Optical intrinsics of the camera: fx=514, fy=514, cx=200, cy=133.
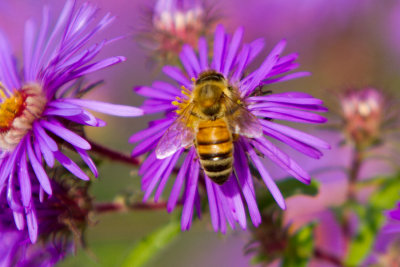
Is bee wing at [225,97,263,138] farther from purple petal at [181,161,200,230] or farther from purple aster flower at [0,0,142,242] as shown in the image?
purple aster flower at [0,0,142,242]

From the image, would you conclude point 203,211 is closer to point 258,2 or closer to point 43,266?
point 43,266

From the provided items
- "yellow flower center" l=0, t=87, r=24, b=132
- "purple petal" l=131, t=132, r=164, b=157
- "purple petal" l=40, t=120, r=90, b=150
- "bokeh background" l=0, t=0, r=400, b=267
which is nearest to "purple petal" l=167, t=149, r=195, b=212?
"purple petal" l=131, t=132, r=164, b=157

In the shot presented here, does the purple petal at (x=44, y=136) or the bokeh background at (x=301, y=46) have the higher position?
the bokeh background at (x=301, y=46)

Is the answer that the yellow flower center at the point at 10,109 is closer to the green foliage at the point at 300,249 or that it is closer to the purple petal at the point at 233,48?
the purple petal at the point at 233,48

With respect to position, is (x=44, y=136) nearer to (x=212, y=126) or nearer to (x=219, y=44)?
(x=212, y=126)

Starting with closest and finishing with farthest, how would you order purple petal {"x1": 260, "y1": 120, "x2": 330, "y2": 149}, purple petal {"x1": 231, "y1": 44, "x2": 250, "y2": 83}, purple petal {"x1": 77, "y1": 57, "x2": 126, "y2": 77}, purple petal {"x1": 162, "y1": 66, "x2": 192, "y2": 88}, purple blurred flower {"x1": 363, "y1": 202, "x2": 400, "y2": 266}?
purple petal {"x1": 260, "y1": 120, "x2": 330, "y2": 149}, purple petal {"x1": 77, "y1": 57, "x2": 126, "y2": 77}, purple petal {"x1": 231, "y1": 44, "x2": 250, "y2": 83}, purple petal {"x1": 162, "y1": 66, "x2": 192, "y2": 88}, purple blurred flower {"x1": 363, "y1": 202, "x2": 400, "y2": 266}

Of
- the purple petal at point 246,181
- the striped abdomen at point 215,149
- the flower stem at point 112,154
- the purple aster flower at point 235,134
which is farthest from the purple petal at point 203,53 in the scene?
the flower stem at point 112,154
